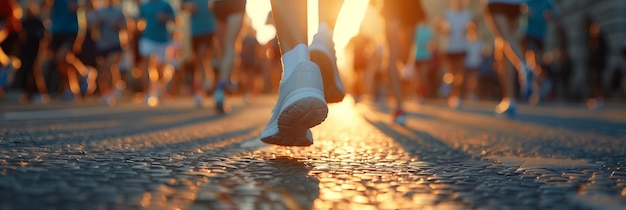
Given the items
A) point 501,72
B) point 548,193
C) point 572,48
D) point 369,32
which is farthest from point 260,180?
point 572,48

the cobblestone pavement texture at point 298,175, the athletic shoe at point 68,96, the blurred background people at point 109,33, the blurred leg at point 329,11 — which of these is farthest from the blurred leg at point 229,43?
the athletic shoe at point 68,96

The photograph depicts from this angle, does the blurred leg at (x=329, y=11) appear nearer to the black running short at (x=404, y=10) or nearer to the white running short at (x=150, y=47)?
the black running short at (x=404, y=10)

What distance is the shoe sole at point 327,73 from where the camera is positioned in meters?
2.75

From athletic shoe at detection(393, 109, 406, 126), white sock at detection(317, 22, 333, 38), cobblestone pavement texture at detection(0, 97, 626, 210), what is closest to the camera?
cobblestone pavement texture at detection(0, 97, 626, 210)

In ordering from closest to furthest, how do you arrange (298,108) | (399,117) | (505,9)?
(298,108), (399,117), (505,9)

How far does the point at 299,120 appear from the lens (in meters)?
2.36

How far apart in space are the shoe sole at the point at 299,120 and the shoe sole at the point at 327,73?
1.10 ft

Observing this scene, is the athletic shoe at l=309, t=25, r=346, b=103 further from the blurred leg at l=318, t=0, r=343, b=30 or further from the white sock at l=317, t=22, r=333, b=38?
the blurred leg at l=318, t=0, r=343, b=30

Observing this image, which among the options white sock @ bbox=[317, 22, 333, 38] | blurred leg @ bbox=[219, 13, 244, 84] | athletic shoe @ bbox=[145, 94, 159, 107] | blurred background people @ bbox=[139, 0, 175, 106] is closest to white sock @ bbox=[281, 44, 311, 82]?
white sock @ bbox=[317, 22, 333, 38]

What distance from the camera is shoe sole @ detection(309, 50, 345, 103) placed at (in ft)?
9.02

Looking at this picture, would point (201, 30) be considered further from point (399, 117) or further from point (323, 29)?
point (323, 29)

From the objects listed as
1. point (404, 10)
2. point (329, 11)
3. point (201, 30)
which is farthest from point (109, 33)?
point (329, 11)

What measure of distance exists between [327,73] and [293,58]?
0.78ft

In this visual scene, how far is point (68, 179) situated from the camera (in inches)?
68.1
